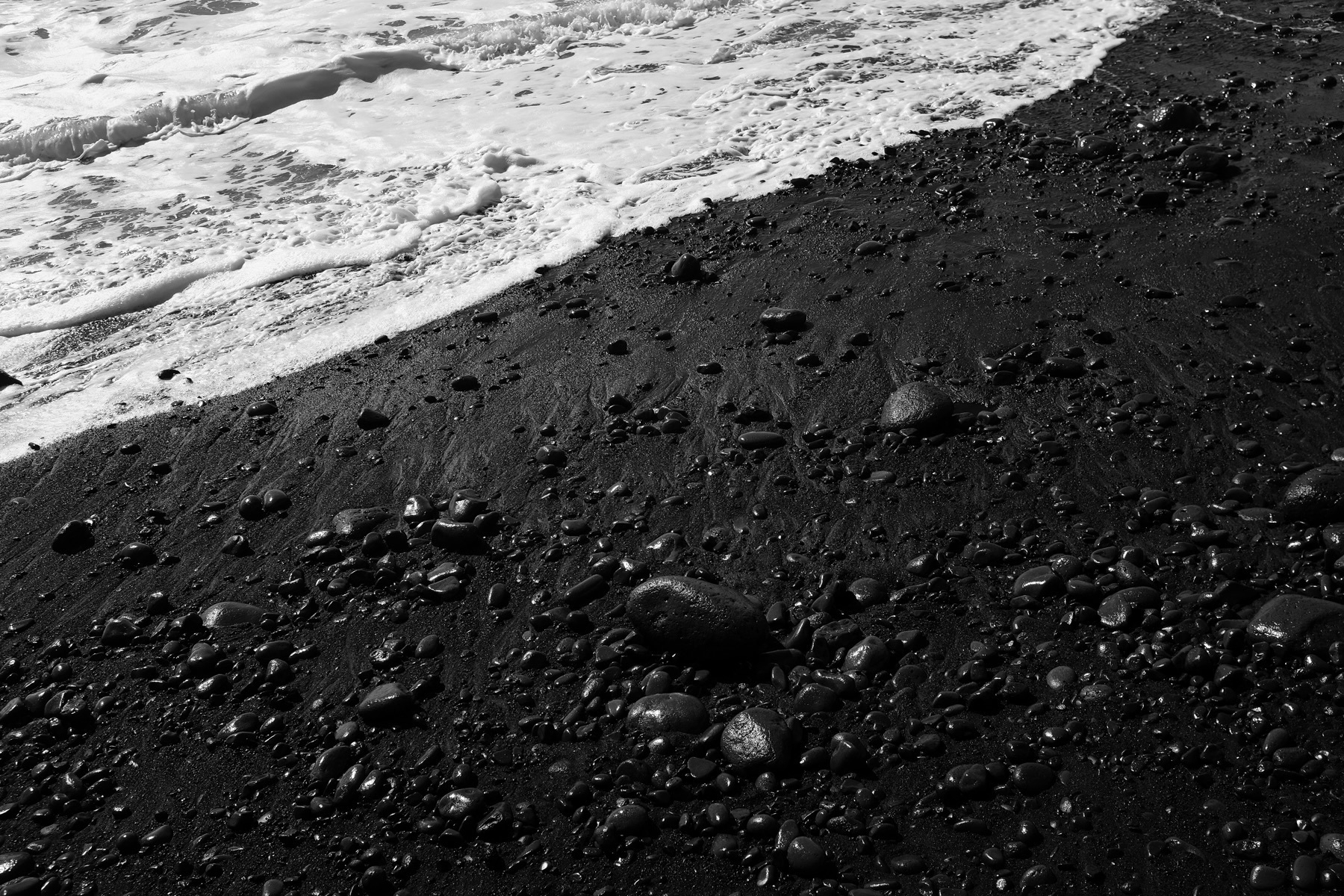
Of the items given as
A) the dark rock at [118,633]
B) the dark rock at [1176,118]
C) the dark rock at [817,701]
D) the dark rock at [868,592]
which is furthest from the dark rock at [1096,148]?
the dark rock at [118,633]

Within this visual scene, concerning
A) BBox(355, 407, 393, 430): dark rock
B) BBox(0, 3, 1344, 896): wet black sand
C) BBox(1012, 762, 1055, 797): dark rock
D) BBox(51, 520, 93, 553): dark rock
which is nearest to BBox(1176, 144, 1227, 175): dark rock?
BBox(0, 3, 1344, 896): wet black sand

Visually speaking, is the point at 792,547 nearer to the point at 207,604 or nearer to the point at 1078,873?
the point at 1078,873

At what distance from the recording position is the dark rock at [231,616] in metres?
4.20

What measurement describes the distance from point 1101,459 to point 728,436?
1.66 meters

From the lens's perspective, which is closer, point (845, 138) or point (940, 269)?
point (940, 269)

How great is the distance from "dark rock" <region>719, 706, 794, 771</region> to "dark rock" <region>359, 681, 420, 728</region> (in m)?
1.18

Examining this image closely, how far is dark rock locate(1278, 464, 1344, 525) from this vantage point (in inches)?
149

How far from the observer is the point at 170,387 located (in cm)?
601

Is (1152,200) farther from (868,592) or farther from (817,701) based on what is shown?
(817,701)

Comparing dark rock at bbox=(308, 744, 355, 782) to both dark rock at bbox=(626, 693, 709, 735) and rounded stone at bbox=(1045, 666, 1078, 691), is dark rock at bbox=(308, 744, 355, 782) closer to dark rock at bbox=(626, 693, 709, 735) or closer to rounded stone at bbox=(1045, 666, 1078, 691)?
dark rock at bbox=(626, 693, 709, 735)

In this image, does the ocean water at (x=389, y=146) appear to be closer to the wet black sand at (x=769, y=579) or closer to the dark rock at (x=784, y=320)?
the wet black sand at (x=769, y=579)

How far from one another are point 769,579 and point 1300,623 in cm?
183

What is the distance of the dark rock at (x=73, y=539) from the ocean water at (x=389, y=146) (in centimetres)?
114

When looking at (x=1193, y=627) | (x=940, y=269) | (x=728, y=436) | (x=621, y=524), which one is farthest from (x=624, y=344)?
(x=1193, y=627)
